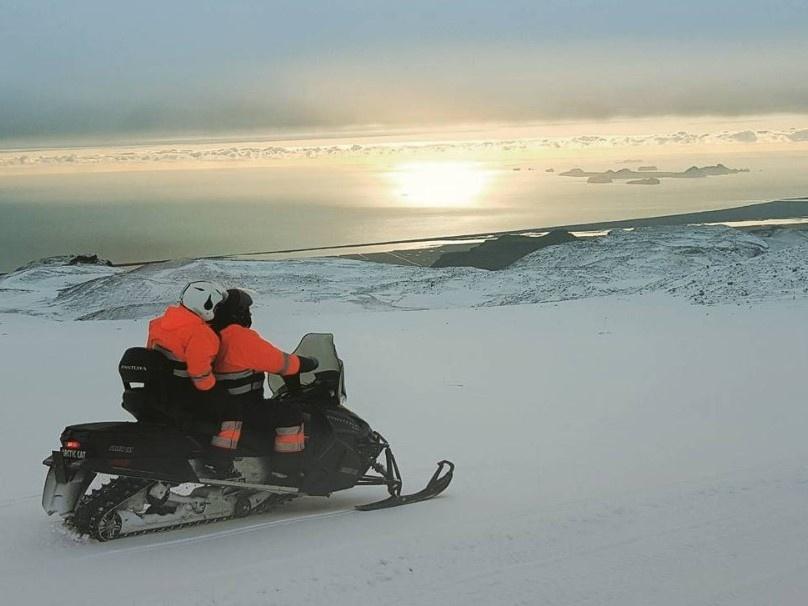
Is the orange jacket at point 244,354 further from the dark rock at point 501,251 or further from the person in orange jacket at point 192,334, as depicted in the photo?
the dark rock at point 501,251

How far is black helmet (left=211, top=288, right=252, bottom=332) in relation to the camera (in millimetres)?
5070

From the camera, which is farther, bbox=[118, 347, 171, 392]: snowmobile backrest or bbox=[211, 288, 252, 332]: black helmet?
bbox=[211, 288, 252, 332]: black helmet

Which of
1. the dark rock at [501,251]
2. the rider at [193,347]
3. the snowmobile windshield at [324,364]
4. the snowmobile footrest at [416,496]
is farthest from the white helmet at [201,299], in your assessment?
the dark rock at [501,251]

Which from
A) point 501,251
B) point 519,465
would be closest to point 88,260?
Result: point 501,251

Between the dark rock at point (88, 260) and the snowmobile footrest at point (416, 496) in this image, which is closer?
the snowmobile footrest at point (416, 496)

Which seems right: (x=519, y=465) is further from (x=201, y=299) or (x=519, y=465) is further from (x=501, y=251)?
(x=501, y=251)

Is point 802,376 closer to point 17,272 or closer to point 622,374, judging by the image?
point 622,374

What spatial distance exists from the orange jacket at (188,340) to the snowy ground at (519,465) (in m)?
0.93

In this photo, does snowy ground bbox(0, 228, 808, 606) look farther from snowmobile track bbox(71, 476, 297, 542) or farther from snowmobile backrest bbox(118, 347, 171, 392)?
snowmobile backrest bbox(118, 347, 171, 392)

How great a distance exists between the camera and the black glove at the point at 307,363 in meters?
5.36

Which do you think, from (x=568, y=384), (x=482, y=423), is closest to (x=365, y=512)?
(x=482, y=423)

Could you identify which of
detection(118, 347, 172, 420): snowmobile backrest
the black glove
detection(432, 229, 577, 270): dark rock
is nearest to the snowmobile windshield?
the black glove

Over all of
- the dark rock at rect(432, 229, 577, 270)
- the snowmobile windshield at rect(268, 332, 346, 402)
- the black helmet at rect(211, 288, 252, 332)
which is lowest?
the dark rock at rect(432, 229, 577, 270)

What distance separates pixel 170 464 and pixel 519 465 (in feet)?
9.59
